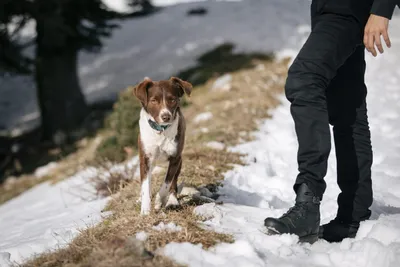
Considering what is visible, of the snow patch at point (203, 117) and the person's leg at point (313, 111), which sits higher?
the person's leg at point (313, 111)

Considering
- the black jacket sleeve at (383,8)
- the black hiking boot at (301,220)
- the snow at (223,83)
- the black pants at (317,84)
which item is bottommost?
the snow at (223,83)

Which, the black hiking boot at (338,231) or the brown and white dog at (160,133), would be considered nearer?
the black hiking boot at (338,231)

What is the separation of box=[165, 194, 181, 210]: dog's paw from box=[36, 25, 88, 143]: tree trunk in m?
10.9

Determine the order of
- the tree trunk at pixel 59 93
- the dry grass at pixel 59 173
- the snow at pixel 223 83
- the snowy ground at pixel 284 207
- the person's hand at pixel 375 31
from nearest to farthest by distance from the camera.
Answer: the snowy ground at pixel 284 207 < the person's hand at pixel 375 31 < the dry grass at pixel 59 173 < the snow at pixel 223 83 < the tree trunk at pixel 59 93

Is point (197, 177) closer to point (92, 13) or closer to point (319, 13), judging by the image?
point (319, 13)

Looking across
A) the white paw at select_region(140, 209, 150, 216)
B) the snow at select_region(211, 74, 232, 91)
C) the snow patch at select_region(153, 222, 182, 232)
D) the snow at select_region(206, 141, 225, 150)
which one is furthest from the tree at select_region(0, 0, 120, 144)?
the snow patch at select_region(153, 222, 182, 232)

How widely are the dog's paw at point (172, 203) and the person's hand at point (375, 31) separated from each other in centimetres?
188

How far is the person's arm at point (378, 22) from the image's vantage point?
9.34 ft

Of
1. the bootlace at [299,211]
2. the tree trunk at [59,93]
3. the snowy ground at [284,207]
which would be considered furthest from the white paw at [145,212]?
the tree trunk at [59,93]

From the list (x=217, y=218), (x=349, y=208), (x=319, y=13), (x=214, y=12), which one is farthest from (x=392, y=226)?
(x=214, y=12)

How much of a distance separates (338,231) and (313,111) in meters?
0.90

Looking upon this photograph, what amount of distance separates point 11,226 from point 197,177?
102 inches

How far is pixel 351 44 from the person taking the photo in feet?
9.95

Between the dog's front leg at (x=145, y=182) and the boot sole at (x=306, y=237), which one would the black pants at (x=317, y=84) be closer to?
the boot sole at (x=306, y=237)
